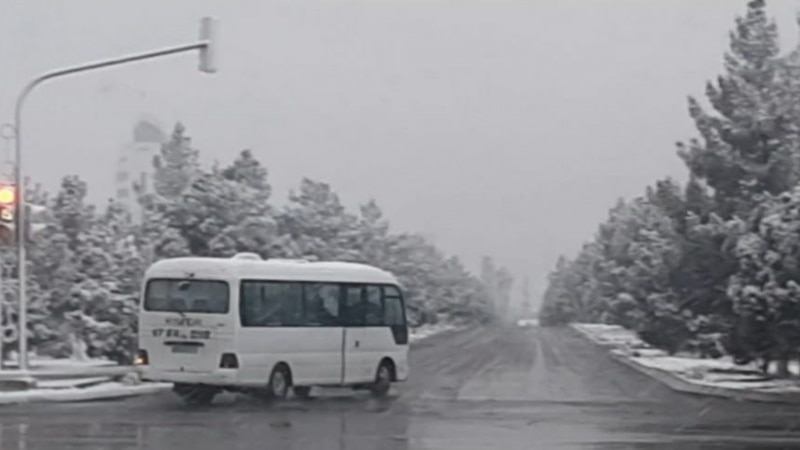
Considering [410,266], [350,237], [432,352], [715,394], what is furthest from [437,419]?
[410,266]

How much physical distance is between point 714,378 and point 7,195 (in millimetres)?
16463

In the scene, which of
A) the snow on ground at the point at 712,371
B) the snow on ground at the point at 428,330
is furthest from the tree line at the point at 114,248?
the snow on ground at the point at 428,330

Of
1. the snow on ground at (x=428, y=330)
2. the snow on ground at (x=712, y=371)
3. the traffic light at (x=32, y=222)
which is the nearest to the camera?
the traffic light at (x=32, y=222)

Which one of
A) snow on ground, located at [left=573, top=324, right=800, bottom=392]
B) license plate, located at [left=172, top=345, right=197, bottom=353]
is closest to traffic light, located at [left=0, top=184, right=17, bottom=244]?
license plate, located at [left=172, top=345, right=197, bottom=353]

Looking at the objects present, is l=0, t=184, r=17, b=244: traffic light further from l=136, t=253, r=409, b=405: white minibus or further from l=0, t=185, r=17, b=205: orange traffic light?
l=136, t=253, r=409, b=405: white minibus

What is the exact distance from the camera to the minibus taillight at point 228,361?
29.6 m

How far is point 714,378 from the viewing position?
37.8 meters

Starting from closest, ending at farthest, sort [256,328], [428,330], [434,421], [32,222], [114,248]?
[434,421] → [256,328] → [32,222] → [114,248] → [428,330]

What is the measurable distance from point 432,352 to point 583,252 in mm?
80875

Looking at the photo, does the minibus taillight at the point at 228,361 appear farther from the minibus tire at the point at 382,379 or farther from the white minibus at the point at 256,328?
the minibus tire at the point at 382,379

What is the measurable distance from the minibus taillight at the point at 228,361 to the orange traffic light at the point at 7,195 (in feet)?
16.1

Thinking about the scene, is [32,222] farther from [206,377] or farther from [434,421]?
[434,421]

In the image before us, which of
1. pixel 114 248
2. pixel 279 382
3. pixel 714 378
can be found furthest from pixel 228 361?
pixel 114 248

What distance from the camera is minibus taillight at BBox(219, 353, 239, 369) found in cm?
2958
